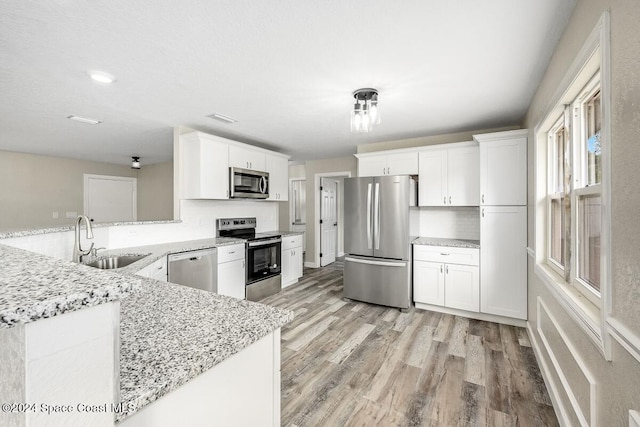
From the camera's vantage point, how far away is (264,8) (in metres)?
1.46

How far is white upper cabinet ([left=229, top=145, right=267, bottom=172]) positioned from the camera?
3859mm

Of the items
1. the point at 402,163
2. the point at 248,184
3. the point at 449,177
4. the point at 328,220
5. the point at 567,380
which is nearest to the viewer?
the point at 567,380

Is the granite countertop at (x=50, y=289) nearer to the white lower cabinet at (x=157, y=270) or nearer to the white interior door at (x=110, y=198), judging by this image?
the white lower cabinet at (x=157, y=270)

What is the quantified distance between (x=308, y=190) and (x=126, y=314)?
526cm

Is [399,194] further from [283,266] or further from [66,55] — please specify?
[66,55]

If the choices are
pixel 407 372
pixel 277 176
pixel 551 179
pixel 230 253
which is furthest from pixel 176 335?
pixel 277 176

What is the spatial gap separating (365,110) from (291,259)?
113 inches

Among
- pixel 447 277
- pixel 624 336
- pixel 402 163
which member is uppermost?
pixel 402 163

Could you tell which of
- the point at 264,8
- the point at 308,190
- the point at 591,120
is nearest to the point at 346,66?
the point at 264,8

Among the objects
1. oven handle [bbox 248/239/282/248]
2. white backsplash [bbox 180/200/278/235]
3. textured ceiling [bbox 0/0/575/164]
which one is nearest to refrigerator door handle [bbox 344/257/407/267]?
oven handle [bbox 248/239/282/248]

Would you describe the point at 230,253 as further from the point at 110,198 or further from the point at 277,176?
the point at 110,198

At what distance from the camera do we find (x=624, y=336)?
94 cm

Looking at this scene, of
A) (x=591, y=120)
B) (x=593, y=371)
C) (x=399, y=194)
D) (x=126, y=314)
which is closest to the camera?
(x=126, y=314)

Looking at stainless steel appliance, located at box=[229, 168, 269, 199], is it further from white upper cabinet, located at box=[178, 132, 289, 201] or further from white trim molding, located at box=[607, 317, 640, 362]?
white trim molding, located at box=[607, 317, 640, 362]
